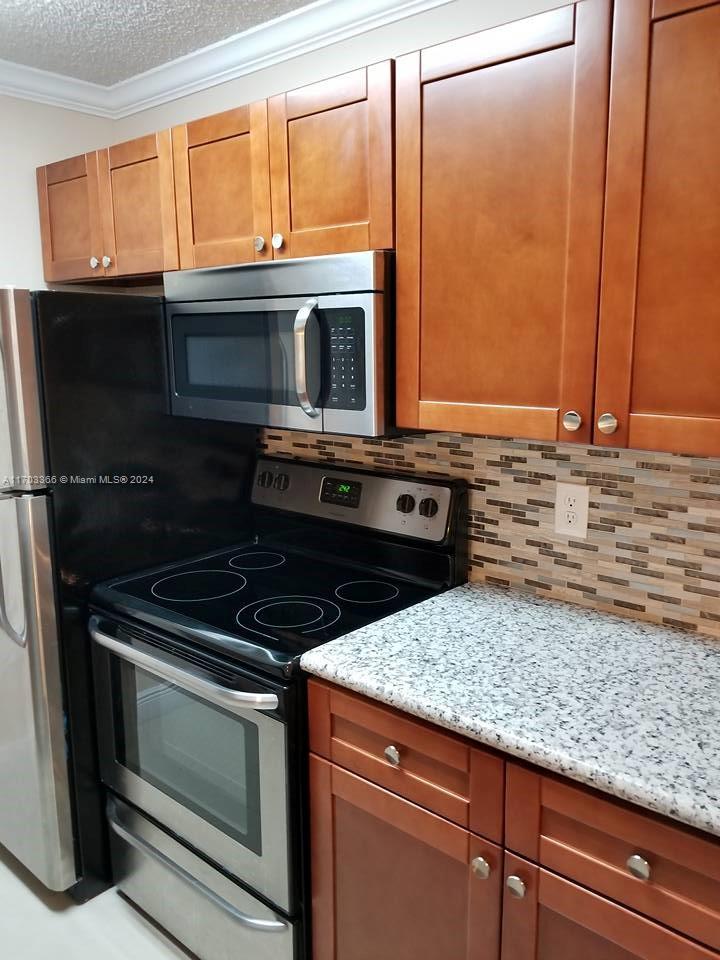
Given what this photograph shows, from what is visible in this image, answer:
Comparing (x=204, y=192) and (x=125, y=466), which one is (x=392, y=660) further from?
(x=204, y=192)

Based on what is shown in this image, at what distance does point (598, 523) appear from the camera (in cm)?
164

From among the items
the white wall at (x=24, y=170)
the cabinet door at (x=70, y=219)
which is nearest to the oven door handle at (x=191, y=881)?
the cabinet door at (x=70, y=219)

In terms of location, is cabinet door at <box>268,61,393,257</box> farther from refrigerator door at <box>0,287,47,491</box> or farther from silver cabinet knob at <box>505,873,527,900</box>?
silver cabinet knob at <box>505,873,527,900</box>

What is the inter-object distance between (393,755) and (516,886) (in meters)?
0.29

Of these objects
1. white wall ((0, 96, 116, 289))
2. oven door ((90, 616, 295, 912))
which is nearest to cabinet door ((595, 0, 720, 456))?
oven door ((90, 616, 295, 912))

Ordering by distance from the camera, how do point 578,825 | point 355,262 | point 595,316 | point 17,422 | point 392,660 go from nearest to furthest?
point 578,825 → point 595,316 → point 392,660 → point 355,262 → point 17,422

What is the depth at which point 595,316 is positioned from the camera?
125 centimetres

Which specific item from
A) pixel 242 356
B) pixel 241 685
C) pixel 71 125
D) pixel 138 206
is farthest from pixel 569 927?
pixel 71 125

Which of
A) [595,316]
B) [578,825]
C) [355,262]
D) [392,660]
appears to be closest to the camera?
[578,825]

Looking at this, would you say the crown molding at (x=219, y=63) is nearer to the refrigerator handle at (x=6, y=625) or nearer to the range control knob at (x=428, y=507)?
the range control knob at (x=428, y=507)

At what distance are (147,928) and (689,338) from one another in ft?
6.56

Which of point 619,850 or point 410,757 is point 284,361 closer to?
point 410,757

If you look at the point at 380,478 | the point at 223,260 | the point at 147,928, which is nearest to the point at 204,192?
the point at 223,260

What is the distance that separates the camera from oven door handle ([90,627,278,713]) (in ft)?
4.80
